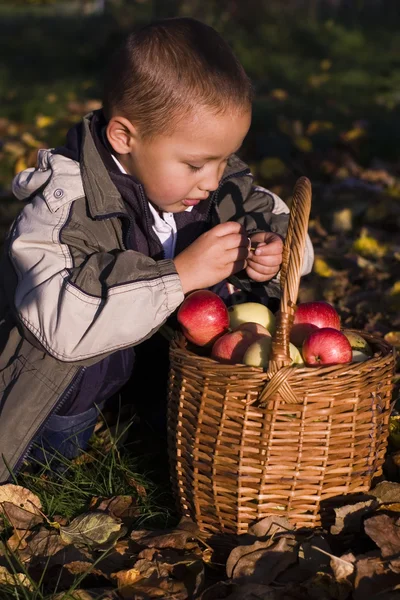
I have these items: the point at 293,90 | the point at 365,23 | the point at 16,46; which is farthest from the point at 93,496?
the point at 16,46

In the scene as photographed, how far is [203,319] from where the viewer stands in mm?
2350

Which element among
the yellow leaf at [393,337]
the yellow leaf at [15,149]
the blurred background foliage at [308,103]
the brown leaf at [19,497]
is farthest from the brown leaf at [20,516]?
the yellow leaf at [15,149]

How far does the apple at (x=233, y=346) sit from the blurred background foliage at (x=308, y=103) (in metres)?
1.20

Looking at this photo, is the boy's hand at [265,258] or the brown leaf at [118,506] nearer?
the brown leaf at [118,506]

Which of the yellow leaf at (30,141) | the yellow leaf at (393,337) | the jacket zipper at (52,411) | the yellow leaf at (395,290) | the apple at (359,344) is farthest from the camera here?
the yellow leaf at (30,141)

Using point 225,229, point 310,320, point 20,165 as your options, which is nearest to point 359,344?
point 310,320

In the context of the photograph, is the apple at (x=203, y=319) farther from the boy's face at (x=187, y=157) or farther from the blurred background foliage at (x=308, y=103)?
the blurred background foliage at (x=308, y=103)

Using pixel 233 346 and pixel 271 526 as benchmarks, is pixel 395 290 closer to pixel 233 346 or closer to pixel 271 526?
pixel 233 346

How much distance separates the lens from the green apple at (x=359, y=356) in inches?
89.9

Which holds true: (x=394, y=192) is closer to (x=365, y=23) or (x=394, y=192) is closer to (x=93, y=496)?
(x=93, y=496)

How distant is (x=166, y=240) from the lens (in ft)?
9.34

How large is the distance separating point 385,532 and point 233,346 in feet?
2.06

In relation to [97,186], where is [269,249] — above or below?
below

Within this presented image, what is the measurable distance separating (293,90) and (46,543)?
20.5 ft
